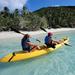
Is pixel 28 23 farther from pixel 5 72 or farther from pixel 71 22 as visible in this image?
pixel 5 72

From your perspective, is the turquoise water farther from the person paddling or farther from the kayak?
the person paddling

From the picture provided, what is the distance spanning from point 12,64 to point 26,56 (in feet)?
3.54

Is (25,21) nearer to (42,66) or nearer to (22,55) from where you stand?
(22,55)

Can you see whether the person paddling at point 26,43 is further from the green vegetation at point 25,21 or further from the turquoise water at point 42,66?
the green vegetation at point 25,21

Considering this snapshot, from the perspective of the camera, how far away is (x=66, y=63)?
13250 millimetres

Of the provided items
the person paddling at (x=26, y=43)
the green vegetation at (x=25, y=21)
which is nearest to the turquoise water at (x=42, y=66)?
the person paddling at (x=26, y=43)

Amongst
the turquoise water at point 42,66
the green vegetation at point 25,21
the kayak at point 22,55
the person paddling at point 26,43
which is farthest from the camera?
the green vegetation at point 25,21

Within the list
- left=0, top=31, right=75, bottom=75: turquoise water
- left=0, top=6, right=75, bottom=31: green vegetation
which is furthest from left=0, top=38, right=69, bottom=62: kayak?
left=0, top=6, right=75, bottom=31: green vegetation

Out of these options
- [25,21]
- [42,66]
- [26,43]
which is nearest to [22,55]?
[26,43]

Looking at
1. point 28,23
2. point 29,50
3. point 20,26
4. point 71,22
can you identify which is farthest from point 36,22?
point 29,50

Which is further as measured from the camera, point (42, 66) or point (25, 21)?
point (25, 21)

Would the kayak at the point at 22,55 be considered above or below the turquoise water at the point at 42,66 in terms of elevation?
above

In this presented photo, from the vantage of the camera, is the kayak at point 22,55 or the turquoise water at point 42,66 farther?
the kayak at point 22,55

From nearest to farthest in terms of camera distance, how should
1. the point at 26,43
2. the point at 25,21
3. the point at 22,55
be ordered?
the point at 22,55
the point at 26,43
the point at 25,21
